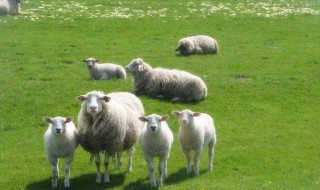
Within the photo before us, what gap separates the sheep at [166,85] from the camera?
20969 millimetres

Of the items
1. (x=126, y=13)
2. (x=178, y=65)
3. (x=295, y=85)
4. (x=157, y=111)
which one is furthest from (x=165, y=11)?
(x=157, y=111)

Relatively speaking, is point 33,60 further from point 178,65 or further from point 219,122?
point 219,122

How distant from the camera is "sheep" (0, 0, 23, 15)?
115ft

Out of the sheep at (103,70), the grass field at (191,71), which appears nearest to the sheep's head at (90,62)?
the sheep at (103,70)

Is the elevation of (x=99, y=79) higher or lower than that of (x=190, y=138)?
lower

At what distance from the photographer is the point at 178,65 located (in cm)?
2553

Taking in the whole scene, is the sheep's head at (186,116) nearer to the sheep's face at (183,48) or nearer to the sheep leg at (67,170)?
the sheep leg at (67,170)

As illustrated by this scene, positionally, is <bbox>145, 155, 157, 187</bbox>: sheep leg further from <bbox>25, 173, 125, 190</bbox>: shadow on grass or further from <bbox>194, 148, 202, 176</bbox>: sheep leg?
<bbox>194, 148, 202, 176</bbox>: sheep leg

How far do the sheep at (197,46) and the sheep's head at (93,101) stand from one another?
14.3 meters

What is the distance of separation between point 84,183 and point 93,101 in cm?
177

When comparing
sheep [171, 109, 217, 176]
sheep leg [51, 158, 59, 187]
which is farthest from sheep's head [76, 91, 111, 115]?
sheep [171, 109, 217, 176]

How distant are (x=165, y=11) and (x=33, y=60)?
14.9m

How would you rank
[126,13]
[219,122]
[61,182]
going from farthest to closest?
[126,13] < [219,122] < [61,182]

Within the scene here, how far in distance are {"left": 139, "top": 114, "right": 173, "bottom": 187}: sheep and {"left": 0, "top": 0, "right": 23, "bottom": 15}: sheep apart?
77.7 ft
